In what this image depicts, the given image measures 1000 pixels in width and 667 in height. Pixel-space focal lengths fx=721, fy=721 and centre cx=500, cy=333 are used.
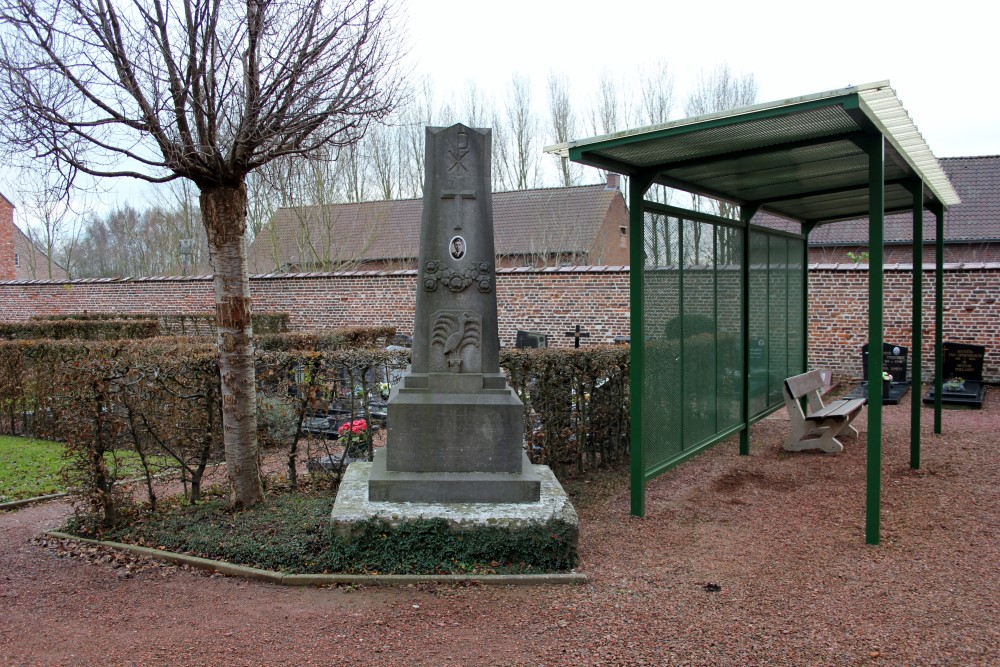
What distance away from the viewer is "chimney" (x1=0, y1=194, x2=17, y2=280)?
31.0 m

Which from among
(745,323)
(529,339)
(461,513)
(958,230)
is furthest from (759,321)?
(958,230)

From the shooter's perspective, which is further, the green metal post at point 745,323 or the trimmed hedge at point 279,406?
the green metal post at point 745,323

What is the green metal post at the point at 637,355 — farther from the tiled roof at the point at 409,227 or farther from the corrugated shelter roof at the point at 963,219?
the tiled roof at the point at 409,227

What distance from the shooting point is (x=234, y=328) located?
5039 millimetres

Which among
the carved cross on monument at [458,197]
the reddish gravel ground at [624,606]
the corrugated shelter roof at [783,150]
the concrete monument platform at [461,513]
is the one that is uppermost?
the corrugated shelter roof at [783,150]

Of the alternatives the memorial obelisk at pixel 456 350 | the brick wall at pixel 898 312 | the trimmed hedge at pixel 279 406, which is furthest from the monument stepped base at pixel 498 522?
the brick wall at pixel 898 312

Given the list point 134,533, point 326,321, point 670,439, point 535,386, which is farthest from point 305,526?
point 326,321

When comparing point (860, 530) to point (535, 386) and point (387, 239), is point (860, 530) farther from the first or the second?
point (387, 239)

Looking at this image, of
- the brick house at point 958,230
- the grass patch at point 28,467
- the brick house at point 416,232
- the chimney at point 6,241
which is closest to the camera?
the grass patch at point 28,467

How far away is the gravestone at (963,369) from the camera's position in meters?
11.3

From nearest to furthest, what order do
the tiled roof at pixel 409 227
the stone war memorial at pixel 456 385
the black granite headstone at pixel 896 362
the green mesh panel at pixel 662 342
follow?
1. the stone war memorial at pixel 456 385
2. the green mesh panel at pixel 662 342
3. the black granite headstone at pixel 896 362
4. the tiled roof at pixel 409 227

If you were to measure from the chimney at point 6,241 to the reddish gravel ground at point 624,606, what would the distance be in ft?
103

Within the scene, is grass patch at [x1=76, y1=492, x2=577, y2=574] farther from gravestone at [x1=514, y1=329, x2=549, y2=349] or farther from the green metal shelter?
gravestone at [x1=514, y1=329, x2=549, y2=349]

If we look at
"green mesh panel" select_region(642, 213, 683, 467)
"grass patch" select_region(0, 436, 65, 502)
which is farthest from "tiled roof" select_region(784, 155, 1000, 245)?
"grass patch" select_region(0, 436, 65, 502)
